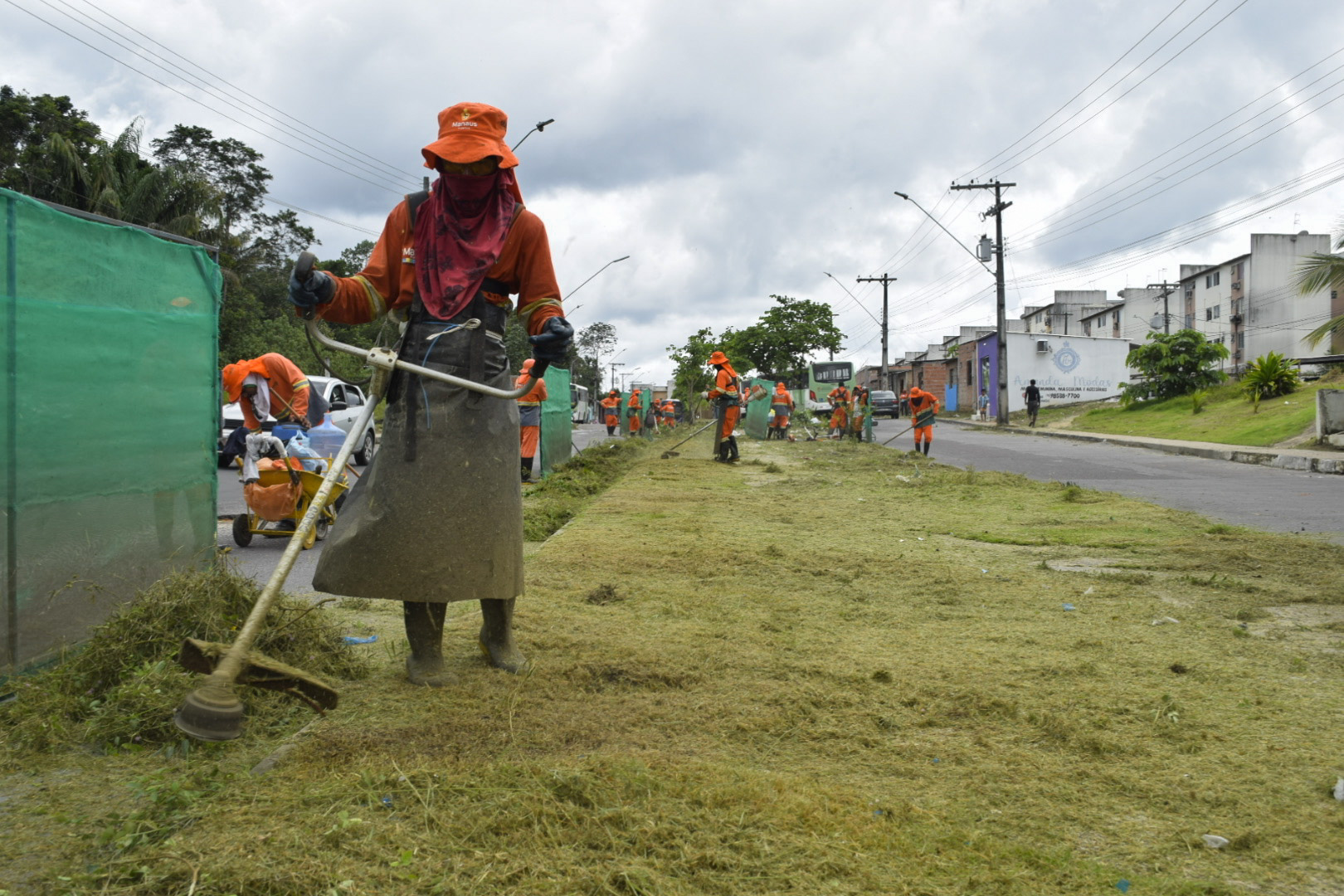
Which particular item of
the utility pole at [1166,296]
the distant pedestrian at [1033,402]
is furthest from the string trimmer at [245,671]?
the utility pole at [1166,296]

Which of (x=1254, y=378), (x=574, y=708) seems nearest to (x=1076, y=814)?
(x=574, y=708)

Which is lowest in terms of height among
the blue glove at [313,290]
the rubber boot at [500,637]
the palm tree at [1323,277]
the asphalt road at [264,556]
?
the asphalt road at [264,556]

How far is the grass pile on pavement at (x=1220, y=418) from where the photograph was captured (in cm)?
2194

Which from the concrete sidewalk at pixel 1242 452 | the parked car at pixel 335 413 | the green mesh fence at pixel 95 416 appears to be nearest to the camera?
the green mesh fence at pixel 95 416

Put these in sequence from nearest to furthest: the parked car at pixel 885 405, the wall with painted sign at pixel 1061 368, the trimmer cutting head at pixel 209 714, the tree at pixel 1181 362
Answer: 1. the trimmer cutting head at pixel 209 714
2. the tree at pixel 1181 362
3. the parked car at pixel 885 405
4. the wall with painted sign at pixel 1061 368

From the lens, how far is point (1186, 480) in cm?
1369

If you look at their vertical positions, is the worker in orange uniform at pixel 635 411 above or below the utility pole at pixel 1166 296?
below

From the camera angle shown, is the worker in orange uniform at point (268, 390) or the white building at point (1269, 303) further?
the white building at point (1269, 303)

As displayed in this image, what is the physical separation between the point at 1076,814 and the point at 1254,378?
29.0 m

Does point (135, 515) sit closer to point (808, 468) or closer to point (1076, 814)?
point (1076, 814)

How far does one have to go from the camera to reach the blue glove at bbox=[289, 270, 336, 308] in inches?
127

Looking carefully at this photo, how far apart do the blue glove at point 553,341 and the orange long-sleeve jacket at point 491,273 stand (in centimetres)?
9

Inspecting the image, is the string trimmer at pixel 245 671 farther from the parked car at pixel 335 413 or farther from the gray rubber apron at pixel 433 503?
the parked car at pixel 335 413

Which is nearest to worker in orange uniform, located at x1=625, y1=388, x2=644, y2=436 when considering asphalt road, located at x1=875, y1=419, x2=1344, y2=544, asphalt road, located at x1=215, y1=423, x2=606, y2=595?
asphalt road, located at x1=875, y1=419, x2=1344, y2=544
